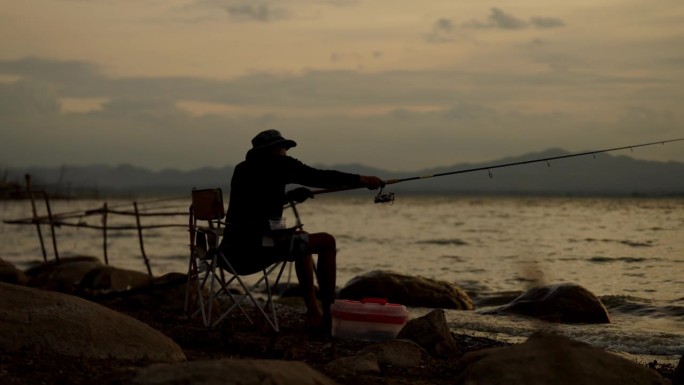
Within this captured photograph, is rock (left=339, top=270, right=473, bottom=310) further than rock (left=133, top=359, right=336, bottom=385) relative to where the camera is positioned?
Yes

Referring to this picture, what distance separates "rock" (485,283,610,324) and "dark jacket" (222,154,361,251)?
4317 millimetres

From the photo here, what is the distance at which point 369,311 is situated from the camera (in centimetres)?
747

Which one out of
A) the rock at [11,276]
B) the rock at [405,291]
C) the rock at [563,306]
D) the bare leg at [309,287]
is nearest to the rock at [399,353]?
the bare leg at [309,287]

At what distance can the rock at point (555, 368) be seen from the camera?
489 cm

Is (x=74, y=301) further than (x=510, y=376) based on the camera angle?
Yes

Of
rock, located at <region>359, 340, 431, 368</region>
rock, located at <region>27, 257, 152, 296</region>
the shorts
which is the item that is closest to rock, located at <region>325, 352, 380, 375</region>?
rock, located at <region>359, 340, 431, 368</region>

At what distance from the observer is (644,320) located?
11.7 m

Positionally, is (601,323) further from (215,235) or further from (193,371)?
(193,371)

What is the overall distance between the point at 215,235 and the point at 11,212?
43.0 metres

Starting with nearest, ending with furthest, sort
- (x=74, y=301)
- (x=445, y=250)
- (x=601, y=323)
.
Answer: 1. (x=74, y=301)
2. (x=601, y=323)
3. (x=445, y=250)

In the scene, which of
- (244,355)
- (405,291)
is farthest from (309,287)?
(405,291)

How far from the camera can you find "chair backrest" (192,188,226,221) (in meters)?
7.42

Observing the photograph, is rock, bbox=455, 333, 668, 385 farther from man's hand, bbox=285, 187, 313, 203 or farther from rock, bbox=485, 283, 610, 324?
rock, bbox=485, 283, 610, 324

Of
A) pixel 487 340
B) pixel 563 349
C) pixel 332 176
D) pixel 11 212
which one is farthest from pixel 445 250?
pixel 11 212
